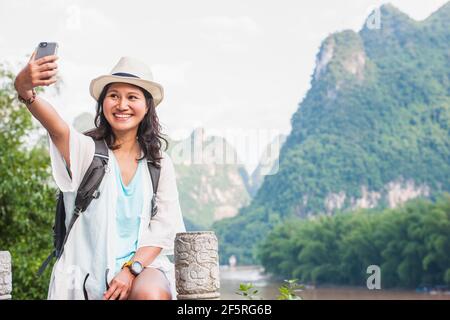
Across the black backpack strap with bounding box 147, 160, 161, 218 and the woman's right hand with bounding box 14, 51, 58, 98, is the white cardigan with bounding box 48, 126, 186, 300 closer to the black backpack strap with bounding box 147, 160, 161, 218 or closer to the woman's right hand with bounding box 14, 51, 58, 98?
the black backpack strap with bounding box 147, 160, 161, 218

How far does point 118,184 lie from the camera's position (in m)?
1.77

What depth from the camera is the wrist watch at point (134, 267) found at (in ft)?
5.50

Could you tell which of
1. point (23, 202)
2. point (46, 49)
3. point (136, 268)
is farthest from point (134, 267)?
point (23, 202)

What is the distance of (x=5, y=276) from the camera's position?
A: 2.08 m

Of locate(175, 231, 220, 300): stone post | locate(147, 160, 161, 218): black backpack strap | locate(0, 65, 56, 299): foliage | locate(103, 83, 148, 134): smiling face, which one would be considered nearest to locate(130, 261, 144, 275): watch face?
locate(147, 160, 161, 218): black backpack strap

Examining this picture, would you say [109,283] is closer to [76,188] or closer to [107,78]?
[76,188]

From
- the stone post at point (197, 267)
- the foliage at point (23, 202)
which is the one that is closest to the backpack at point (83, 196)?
the stone post at point (197, 267)

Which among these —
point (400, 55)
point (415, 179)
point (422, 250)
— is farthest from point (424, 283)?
point (400, 55)

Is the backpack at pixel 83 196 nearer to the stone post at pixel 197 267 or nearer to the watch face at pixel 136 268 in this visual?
the watch face at pixel 136 268

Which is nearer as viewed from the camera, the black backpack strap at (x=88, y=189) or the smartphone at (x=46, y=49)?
the smartphone at (x=46, y=49)

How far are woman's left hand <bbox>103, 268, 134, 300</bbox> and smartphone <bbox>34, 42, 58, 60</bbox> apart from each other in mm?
467

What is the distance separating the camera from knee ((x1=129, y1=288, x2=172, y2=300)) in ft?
5.24

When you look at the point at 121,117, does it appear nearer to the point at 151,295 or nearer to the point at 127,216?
the point at 127,216

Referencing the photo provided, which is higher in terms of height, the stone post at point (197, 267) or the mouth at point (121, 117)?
the mouth at point (121, 117)
